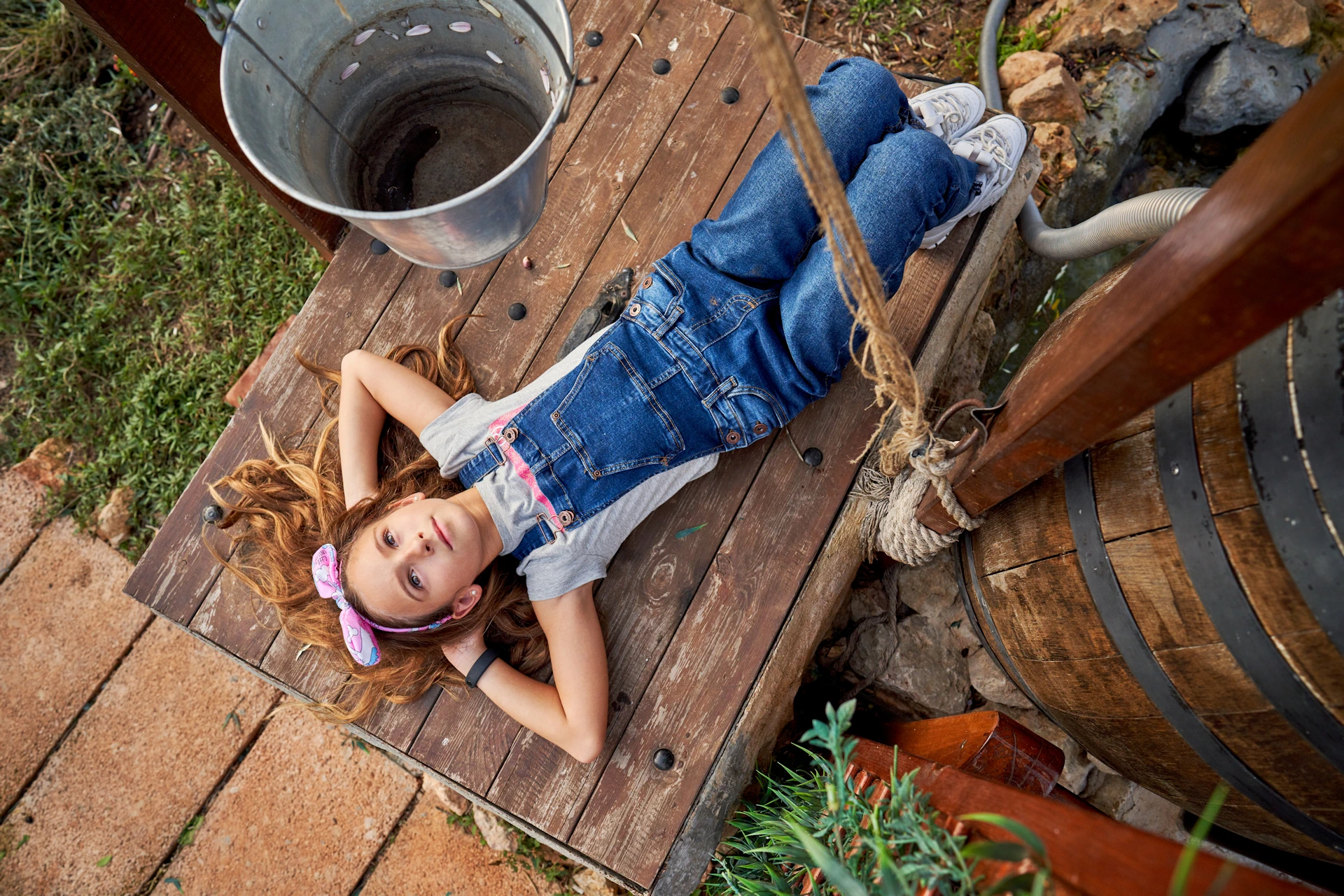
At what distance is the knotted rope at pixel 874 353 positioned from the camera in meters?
0.84

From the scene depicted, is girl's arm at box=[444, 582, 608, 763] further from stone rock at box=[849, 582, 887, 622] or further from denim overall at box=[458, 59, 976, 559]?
stone rock at box=[849, 582, 887, 622]

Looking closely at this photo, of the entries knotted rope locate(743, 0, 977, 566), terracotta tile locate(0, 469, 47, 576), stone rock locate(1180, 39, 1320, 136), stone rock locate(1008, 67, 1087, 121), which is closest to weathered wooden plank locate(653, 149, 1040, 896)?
knotted rope locate(743, 0, 977, 566)

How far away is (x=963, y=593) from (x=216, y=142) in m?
2.46

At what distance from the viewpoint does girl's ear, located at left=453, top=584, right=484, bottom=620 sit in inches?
75.8

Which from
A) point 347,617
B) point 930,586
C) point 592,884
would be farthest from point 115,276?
point 930,586

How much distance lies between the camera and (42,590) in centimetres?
280

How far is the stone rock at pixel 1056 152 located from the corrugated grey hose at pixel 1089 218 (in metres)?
0.14

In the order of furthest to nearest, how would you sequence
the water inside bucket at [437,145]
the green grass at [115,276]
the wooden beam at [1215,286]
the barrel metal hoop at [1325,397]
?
the green grass at [115,276], the water inside bucket at [437,145], the barrel metal hoop at [1325,397], the wooden beam at [1215,286]

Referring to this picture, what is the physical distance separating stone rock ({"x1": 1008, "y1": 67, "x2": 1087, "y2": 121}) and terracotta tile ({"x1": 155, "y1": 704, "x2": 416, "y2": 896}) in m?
3.23

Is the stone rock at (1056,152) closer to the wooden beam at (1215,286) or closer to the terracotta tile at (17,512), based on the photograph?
the wooden beam at (1215,286)

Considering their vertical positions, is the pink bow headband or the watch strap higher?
the pink bow headband

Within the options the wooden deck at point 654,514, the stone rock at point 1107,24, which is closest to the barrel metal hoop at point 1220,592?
the wooden deck at point 654,514

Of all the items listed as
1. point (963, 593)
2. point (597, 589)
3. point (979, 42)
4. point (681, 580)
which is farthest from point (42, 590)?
point (979, 42)

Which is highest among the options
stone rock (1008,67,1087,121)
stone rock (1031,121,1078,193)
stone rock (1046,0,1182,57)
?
stone rock (1046,0,1182,57)
